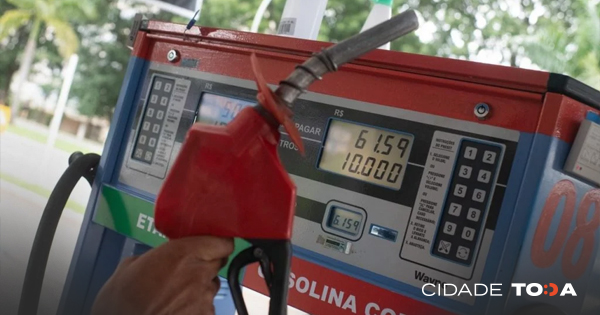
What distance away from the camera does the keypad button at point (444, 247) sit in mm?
663

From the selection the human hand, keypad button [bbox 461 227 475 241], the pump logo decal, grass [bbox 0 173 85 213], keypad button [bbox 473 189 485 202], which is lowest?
grass [bbox 0 173 85 213]

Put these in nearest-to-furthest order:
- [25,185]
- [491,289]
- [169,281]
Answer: [169,281], [491,289], [25,185]

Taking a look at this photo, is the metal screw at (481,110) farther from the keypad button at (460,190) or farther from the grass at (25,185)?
the grass at (25,185)

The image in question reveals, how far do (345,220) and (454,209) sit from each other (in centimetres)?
12

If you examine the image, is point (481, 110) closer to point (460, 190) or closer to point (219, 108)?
point (460, 190)

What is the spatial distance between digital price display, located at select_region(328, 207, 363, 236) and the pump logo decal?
0.33 feet

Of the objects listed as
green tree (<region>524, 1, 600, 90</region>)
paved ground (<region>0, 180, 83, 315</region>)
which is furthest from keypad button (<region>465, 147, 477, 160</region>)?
green tree (<region>524, 1, 600, 90</region>)

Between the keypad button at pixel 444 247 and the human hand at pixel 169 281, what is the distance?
23cm

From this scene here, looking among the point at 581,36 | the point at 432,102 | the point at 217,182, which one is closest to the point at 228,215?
the point at 217,182

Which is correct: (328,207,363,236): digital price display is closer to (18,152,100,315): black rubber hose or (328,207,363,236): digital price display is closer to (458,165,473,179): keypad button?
(458,165,473,179): keypad button

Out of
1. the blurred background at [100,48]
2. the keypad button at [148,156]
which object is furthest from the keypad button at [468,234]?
A: the blurred background at [100,48]

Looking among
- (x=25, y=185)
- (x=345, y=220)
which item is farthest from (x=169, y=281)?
(x=25, y=185)

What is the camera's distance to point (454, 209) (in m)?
0.67

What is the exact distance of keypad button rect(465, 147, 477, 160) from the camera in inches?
26.0
